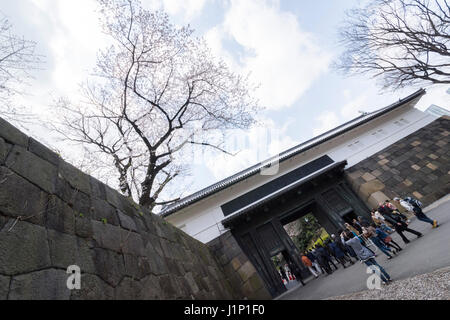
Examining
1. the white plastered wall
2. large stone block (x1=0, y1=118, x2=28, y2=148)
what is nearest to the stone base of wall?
the white plastered wall

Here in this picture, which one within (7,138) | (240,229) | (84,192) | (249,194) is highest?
(249,194)

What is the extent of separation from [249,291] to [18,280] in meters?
8.58

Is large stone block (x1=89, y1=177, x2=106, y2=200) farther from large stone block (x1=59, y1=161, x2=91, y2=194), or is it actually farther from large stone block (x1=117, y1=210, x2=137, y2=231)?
large stone block (x1=117, y1=210, x2=137, y2=231)

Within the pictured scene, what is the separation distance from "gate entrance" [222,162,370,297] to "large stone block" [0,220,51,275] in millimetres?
8213

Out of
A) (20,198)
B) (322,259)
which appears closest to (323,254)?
(322,259)

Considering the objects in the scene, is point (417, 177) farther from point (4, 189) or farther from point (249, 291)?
point (4, 189)

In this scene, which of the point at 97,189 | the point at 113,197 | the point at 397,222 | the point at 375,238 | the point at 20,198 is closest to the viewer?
the point at 20,198

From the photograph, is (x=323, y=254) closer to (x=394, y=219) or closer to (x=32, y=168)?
(x=394, y=219)

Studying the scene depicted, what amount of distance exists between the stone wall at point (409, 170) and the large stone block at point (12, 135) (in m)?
13.1

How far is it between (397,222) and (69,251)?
8.59 metres

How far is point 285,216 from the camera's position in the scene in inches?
422
